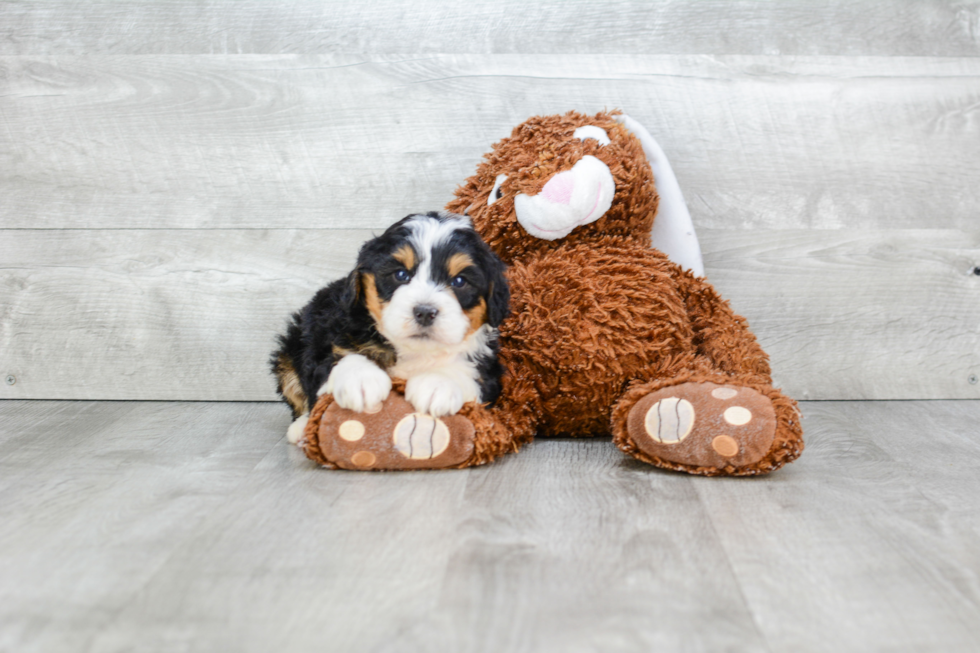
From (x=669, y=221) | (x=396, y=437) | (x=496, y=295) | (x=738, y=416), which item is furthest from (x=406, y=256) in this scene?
(x=669, y=221)

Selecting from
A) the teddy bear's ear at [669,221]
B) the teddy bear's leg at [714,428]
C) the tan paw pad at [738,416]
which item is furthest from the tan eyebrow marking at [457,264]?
the teddy bear's ear at [669,221]

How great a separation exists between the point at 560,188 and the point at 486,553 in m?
0.90

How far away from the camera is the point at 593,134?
1.88 m

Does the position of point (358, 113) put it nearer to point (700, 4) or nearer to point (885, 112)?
point (700, 4)

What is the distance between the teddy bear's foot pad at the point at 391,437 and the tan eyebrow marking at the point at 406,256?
27cm

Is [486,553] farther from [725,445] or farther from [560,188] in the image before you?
[560,188]

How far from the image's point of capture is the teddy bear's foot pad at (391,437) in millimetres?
1558

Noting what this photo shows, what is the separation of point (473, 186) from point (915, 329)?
4.74 ft

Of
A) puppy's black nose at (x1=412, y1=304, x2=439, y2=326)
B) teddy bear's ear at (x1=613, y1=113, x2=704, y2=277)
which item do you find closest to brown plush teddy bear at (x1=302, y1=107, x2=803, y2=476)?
teddy bear's ear at (x1=613, y1=113, x2=704, y2=277)

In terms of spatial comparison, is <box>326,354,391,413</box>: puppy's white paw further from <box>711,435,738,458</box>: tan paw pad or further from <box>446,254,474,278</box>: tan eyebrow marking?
<box>711,435,738,458</box>: tan paw pad

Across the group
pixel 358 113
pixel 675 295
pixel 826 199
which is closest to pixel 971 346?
pixel 826 199

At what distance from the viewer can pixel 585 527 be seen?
1277 mm

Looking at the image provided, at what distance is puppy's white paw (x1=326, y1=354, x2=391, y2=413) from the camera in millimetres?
1535

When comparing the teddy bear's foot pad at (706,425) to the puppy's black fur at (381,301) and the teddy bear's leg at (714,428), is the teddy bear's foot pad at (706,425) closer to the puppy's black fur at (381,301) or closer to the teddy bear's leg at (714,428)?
the teddy bear's leg at (714,428)
